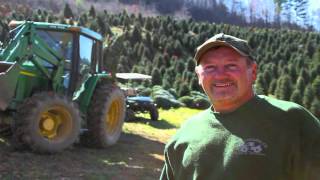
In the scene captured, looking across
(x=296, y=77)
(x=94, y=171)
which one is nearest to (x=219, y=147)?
(x=94, y=171)

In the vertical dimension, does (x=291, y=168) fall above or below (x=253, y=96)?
below

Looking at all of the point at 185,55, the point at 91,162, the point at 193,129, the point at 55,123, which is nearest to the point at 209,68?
the point at 193,129

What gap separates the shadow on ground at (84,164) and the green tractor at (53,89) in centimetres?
22

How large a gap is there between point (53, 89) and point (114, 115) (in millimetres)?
2032

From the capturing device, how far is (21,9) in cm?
4228

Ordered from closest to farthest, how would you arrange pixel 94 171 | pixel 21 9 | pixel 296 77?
pixel 94 171, pixel 296 77, pixel 21 9

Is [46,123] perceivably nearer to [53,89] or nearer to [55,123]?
[55,123]

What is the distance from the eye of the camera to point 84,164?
8328mm

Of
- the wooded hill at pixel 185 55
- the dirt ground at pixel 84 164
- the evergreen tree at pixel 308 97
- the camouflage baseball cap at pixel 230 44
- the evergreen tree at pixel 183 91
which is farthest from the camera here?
the evergreen tree at pixel 183 91

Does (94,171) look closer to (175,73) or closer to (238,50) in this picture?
(238,50)

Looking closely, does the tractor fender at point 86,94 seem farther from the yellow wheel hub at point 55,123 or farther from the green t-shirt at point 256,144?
the green t-shirt at point 256,144

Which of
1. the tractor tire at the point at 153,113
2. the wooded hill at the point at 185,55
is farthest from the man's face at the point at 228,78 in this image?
the wooded hill at the point at 185,55

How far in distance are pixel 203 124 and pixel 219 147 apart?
15 cm

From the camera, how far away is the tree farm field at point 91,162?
739 cm
